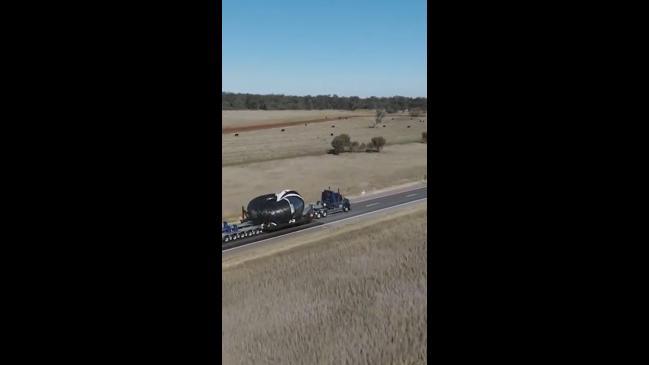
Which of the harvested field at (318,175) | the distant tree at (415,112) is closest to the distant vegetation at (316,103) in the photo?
the distant tree at (415,112)

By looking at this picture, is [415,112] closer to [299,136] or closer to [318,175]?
[299,136]

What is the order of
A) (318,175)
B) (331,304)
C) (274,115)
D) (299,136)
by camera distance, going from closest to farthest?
(331,304) < (318,175) < (299,136) < (274,115)

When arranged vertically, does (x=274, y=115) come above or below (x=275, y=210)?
above

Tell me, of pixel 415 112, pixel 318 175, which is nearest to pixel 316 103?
pixel 415 112

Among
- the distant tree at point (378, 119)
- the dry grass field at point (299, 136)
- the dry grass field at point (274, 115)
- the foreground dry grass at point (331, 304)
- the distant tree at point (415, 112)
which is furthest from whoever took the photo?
the distant tree at point (415, 112)

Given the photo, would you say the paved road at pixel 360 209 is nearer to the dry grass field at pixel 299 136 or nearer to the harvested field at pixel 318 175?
the harvested field at pixel 318 175
